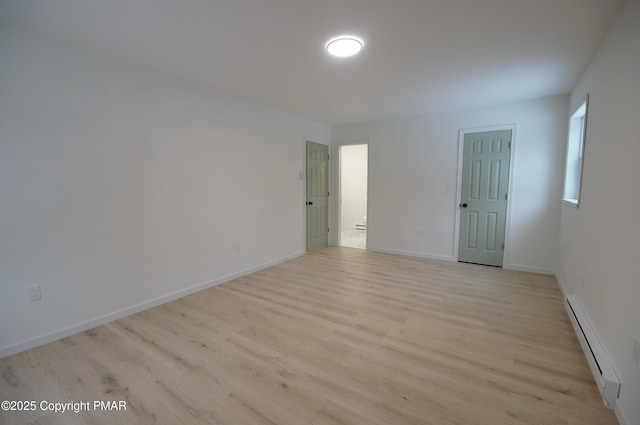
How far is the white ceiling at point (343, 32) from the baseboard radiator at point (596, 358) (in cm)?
225

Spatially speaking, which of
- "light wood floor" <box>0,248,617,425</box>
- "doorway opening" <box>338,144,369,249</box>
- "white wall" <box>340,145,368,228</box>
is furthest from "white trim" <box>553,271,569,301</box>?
"white wall" <box>340,145,368,228</box>

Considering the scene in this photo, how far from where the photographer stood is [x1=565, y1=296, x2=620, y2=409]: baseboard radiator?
1617 millimetres

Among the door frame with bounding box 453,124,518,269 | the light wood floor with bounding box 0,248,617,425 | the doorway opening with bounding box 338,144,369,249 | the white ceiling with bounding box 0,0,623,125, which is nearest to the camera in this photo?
the light wood floor with bounding box 0,248,617,425

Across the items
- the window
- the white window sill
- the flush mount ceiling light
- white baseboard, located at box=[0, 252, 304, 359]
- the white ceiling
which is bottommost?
white baseboard, located at box=[0, 252, 304, 359]

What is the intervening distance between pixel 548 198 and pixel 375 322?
319cm

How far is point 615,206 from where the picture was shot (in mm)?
1841

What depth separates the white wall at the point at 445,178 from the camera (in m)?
3.93

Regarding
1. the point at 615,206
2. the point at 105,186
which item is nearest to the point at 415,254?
the point at 615,206

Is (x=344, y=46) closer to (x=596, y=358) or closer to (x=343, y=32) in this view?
(x=343, y=32)

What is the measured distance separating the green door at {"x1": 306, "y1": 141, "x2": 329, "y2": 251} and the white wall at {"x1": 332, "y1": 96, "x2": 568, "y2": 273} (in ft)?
2.00

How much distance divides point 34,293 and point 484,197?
534 cm

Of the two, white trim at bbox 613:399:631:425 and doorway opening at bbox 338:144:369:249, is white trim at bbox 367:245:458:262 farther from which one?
white trim at bbox 613:399:631:425

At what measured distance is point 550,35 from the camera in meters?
2.19

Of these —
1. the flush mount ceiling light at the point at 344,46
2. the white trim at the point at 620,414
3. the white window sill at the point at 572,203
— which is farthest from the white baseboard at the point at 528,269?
the flush mount ceiling light at the point at 344,46
